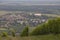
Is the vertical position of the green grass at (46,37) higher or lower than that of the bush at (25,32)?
lower

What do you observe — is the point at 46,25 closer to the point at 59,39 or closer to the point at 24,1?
the point at 59,39

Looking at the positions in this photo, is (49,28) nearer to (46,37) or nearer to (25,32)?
(46,37)

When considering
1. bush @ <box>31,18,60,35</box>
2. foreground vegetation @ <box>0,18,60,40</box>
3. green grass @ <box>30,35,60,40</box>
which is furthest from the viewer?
bush @ <box>31,18,60,35</box>

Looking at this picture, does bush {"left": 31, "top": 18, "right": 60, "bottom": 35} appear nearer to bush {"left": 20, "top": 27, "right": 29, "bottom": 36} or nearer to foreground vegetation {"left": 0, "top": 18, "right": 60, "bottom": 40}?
foreground vegetation {"left": 0, "top": 18, "right": 60, "bottom": 40}

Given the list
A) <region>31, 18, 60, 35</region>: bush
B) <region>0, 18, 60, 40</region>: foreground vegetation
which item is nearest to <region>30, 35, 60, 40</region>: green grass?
<region>0, 18, 60, 40</region>: foreground vegetation

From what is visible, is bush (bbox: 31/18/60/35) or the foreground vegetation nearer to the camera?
the foreground vegetation

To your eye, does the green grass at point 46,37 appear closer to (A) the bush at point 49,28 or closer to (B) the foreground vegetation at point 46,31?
(B) the foreground vegetation at point 46,31

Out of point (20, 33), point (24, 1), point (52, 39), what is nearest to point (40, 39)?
point (52, 39)

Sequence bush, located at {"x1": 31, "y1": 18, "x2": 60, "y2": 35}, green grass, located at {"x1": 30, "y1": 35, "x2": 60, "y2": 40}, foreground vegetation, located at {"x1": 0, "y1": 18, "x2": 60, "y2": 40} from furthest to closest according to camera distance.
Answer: bush, located at {"x1": 31, "y1": 18, "x2": 60, "y2": 35} → foreground vegetation, located at {"x1": 0, "y1": 18, "x2": 60, "y2": 40} → green grass, located at {"x1": 30, "y1": 35, "x2": 60, "y2": 40}

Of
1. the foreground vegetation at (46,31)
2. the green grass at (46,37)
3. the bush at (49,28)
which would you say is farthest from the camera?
the bush at (49,28)

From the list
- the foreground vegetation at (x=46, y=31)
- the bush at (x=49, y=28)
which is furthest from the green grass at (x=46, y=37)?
the bush at (x=49, y=28)

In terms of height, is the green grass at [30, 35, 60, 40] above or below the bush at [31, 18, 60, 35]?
below

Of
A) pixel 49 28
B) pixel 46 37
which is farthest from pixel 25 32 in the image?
pixel 49 28
